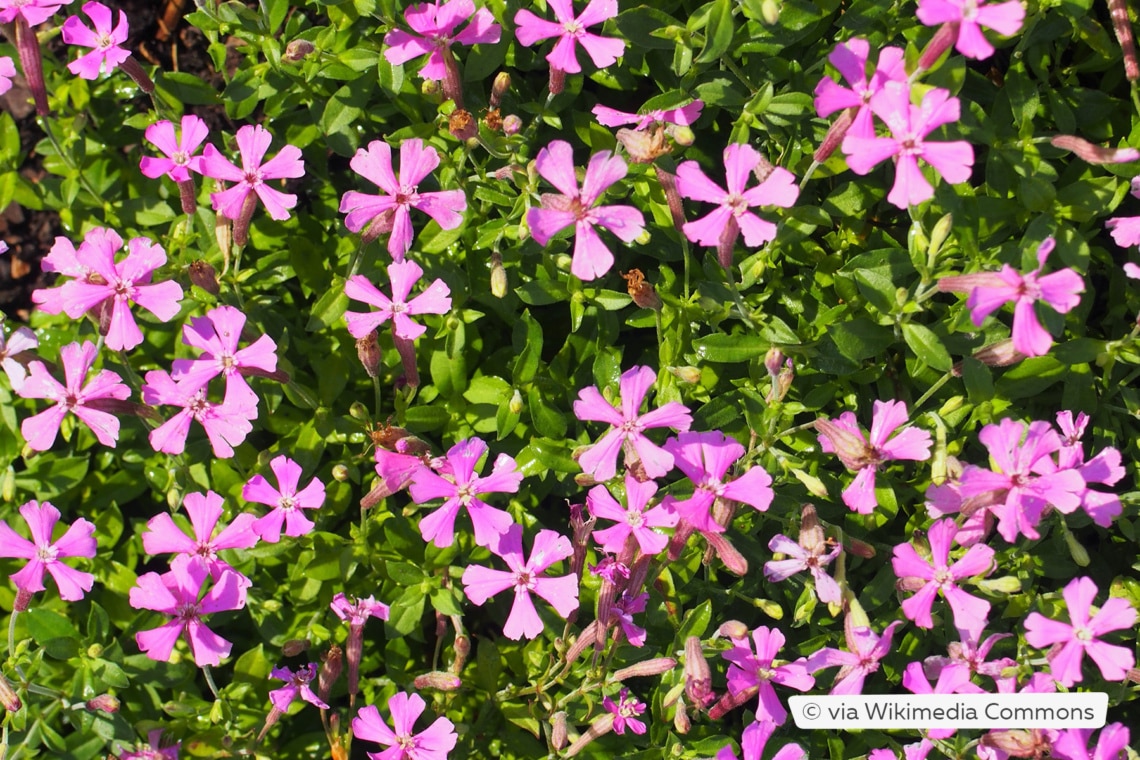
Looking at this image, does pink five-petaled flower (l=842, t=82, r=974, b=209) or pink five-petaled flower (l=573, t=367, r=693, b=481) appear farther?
pink five-petaled flower (l=573, t=367, r=693, b=481)

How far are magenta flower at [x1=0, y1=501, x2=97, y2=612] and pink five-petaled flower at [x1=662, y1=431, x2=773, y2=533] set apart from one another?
5.01 feet

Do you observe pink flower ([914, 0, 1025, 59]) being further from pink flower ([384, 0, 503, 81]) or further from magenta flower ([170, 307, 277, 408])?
magenta flower ([170, 307, 277, 408])

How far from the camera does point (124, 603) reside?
2.93 meters

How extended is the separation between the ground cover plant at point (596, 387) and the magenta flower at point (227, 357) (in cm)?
1

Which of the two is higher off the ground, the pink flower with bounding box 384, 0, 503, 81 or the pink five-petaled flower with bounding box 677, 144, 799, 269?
the pink flower with bounding box 384, 0, 503, 81

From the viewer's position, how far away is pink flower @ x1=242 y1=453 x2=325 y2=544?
8.05 feet

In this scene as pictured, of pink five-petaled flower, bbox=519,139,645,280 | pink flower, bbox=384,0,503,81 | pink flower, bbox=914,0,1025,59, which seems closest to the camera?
pink flower, bbox=914,0,1025,59

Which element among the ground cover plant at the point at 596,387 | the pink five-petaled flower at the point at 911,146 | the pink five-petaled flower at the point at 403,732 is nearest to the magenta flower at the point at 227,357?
the ground cover plant at the point at 596,387

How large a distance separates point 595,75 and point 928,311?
44.5 inches

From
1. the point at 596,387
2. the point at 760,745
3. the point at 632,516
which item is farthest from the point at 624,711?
the point at 596,387

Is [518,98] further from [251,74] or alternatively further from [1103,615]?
[1103,615]

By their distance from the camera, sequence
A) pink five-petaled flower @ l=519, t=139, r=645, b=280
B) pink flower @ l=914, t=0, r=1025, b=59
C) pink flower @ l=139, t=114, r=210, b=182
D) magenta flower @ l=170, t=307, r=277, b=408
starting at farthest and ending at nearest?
pink flower @ l=139, t=114, r=210, b=182 → magenta flower @ l=170, t=307, r=277, b=408 → pink five-petaled flower @ l=519, t=139, r=645, b=280 → pink flower @ l=914, t=0, r=1025, b=59

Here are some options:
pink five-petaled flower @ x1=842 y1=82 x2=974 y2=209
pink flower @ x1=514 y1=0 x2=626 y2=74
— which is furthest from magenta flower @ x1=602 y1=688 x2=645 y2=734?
pink flower @ x1=514 y1=0 x2=626 y2=74

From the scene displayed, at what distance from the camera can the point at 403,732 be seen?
8.13 ft
